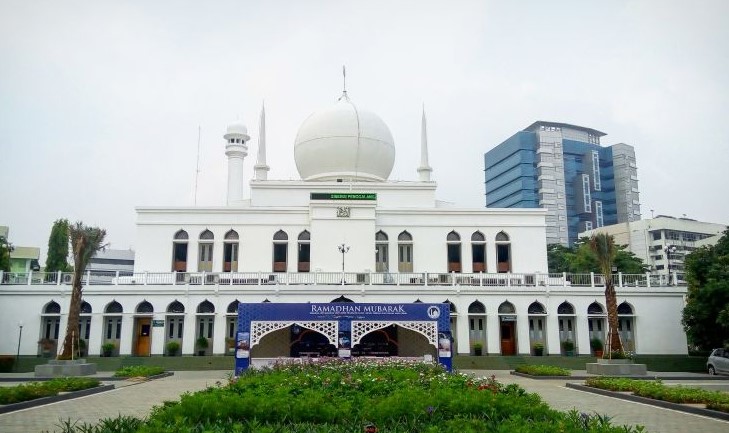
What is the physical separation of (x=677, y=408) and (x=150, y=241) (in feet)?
108

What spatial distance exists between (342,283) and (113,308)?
1339cm

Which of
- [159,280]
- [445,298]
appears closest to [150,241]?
[159,280]

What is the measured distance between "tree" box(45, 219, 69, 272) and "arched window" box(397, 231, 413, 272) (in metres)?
30.6

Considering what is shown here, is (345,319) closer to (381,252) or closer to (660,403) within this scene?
(381,252)

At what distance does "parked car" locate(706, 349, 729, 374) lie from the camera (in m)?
29.2

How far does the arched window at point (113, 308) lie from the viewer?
35031mm

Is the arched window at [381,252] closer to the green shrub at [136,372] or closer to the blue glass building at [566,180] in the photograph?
the green shrub at [136,372]

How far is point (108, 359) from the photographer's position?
32.7 metres

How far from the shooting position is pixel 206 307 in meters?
34.9

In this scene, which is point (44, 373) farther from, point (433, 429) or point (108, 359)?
point (433, 429)

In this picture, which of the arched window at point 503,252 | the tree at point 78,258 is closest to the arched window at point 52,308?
the tree at point 78,258

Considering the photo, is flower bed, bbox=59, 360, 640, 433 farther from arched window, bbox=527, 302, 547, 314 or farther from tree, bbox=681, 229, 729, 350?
arched window, bbox=527, 302, 547, 314

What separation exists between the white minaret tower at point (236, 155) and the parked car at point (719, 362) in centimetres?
3367

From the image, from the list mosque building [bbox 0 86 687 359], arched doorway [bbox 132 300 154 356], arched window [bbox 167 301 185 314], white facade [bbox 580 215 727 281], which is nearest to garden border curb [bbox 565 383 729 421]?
mosque building [bbox 0 86 687 359]
